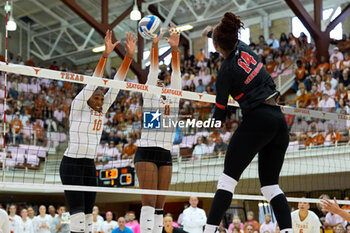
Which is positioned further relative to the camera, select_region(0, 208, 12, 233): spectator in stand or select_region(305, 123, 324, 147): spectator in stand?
select_region(305, 123, 324, 147): spectator in stand

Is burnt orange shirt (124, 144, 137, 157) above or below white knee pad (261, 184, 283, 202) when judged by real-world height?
above

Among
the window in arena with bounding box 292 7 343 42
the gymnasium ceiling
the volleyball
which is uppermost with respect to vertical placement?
the gymnasium ceiling

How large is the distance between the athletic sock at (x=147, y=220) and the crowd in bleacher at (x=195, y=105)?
738cm

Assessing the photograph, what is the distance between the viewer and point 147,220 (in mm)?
5199

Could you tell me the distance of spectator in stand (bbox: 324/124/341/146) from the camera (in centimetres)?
1294

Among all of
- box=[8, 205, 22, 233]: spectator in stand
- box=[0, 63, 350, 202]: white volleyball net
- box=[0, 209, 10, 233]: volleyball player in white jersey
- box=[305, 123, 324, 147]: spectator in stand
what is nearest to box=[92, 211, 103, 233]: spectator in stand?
box=[0, 63, 350, 202]: white volleyball net

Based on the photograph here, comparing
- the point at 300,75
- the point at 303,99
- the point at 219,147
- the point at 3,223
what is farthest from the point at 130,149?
the point at 3,223

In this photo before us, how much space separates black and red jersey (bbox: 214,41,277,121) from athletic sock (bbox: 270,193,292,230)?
670mm

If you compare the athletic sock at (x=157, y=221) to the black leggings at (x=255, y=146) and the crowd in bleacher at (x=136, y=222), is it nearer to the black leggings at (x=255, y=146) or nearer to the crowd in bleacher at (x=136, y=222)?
the black leggings at (x=255, y=146)

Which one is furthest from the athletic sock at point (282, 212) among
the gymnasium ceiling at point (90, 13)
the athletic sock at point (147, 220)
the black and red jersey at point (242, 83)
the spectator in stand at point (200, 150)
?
the gymnasium ceiling at point (90, 13)

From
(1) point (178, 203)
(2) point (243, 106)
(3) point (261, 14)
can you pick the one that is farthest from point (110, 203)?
(2) point (243, 106)

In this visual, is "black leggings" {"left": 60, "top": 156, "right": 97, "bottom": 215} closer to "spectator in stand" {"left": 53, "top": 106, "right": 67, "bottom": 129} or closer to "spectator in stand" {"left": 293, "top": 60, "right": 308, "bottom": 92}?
"spectator in stand" {"left": 293, "top": 60, "right": 308, "bottom": 92}

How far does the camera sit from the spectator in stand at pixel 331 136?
12938mm

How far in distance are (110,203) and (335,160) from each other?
41.2 ft
